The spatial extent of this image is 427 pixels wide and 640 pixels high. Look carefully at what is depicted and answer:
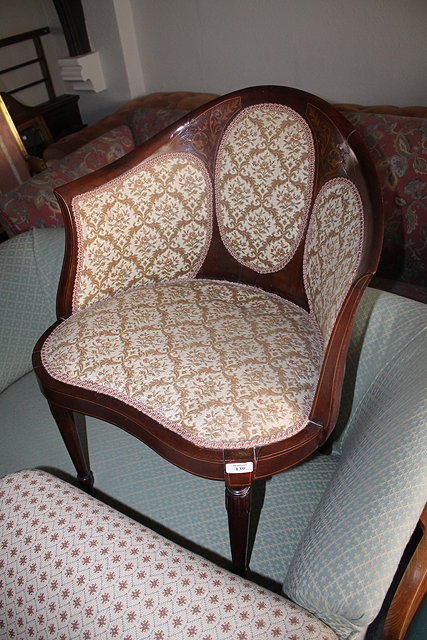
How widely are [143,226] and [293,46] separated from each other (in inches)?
31.4

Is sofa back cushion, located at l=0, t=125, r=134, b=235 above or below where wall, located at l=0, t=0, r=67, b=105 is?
below

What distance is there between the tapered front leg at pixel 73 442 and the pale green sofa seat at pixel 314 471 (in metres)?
0.03

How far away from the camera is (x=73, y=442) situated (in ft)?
2.85

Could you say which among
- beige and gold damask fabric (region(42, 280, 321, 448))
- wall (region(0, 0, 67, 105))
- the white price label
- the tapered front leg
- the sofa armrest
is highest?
wall (region(0, 0, 67, 105))

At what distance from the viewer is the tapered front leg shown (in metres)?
0.85

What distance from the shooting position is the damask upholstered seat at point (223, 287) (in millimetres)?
674

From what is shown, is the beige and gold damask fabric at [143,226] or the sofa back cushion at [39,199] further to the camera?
the sofa back cushion at [39,199]

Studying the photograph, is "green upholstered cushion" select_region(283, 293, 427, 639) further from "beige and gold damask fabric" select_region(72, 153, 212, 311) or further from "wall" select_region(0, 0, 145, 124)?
"wall" select_region(0, 0, 145, 124)

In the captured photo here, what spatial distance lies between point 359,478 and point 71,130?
5.66ft

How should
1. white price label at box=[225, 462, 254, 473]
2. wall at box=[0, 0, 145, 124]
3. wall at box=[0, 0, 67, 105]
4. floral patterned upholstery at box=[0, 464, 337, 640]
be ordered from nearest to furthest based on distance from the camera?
floral patterned upholstery at box=[0, 464, 337, 640]
white price label at box=[225, 462, 254, 473]
wall at box=[0, 0, 145, 124]
wall at box=[0, 0, 67, 105]

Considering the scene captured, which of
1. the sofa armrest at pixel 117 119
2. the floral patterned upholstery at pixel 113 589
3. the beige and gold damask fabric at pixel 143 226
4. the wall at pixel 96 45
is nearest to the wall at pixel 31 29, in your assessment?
the wall at pixel 96 45

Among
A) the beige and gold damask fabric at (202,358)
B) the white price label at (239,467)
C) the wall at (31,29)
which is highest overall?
the wall at (31,29)

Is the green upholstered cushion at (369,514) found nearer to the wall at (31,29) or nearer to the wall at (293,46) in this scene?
the wall at (293,46)

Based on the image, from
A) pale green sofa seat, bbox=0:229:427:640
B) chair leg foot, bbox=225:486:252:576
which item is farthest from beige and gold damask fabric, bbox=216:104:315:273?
chair leg foot, bbox=225:486:252:576
